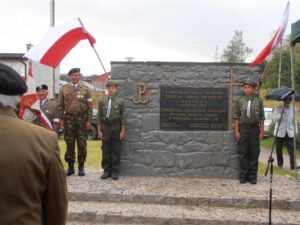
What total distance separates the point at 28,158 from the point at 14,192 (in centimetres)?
16

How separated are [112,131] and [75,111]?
0.73 metres

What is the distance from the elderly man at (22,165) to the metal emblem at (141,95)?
535 cm

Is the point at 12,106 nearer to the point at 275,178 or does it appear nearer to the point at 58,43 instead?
the point at 58,43

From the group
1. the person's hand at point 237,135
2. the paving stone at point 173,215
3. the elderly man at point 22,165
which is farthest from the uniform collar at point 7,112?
the person's hand at point 237,135

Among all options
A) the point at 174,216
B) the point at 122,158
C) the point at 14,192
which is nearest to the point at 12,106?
the point at 14,192

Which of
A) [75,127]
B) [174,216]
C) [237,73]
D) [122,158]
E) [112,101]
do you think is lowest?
[174,216]

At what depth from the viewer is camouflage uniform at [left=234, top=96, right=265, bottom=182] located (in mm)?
6824

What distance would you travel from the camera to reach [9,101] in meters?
1.87

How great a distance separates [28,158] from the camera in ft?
5.88

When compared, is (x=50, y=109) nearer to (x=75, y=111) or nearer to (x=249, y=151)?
(x=75, y=111)

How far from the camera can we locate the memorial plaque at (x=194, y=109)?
7.25 m

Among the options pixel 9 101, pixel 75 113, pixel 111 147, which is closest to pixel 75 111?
pixel 75 113

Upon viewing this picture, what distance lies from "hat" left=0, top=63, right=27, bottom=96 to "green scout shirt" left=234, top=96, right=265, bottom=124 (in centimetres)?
538

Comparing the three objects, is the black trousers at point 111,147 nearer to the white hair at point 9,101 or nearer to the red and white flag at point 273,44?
the red and white flag at point 273,44
